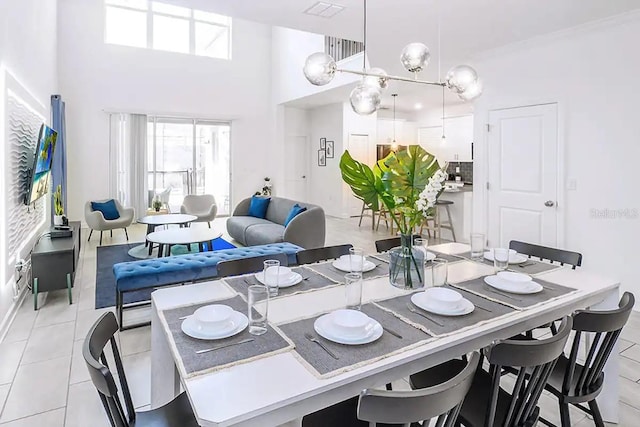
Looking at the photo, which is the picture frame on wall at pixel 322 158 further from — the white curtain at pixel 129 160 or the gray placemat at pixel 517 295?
the gray placemat at pixel 517 295

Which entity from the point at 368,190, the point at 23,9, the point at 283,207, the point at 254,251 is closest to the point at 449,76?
the point at 368,190

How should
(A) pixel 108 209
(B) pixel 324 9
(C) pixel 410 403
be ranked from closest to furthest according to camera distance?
1. (C) pixel 410 403
2. (B) pixel 324 9
3. (A) pixel 108 209

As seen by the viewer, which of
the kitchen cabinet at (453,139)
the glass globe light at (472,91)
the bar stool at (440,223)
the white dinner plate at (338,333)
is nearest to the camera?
the white dinner plate at (338,333)

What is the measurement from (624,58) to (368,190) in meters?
3.56

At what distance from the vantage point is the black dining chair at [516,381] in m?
1.26

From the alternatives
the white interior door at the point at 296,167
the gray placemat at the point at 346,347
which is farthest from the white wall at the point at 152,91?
the gray placemat at the point at 346,347

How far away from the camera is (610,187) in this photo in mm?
3912

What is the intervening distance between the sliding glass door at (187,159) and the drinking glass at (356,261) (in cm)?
764

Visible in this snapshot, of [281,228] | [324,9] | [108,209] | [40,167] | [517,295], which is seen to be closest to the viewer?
[517,295]

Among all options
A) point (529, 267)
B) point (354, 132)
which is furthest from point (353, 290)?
point (354, 132)

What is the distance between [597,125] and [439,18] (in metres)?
1.96

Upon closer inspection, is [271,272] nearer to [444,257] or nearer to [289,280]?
[289,280]

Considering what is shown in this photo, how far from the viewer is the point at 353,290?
5.29 ft

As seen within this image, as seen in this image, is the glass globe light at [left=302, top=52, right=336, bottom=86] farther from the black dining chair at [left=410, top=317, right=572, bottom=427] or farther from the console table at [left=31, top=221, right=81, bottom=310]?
the console table at [left=31, top=221, right=81, bottom=310]
